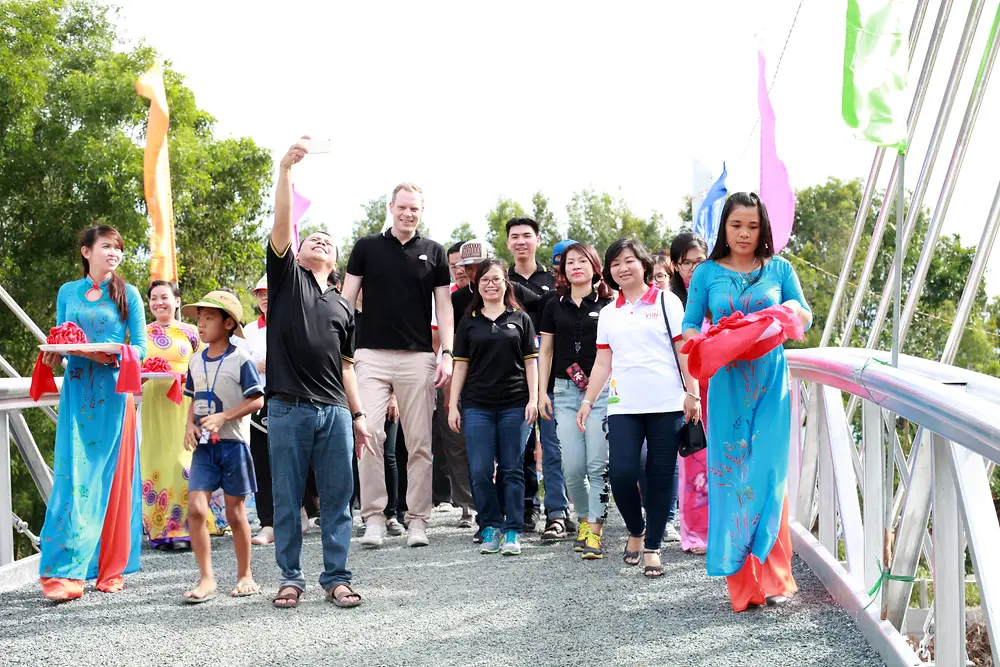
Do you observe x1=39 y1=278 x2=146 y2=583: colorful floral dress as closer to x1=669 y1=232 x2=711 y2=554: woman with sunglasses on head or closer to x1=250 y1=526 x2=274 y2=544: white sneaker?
x1=250 y1=526 x2=274 y2=544: white sneaker

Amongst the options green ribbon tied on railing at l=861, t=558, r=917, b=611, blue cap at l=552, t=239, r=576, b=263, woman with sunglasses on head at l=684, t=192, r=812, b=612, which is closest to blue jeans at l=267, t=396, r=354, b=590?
woman with sunglasses on head at l=684, t=192, r=812, b=612

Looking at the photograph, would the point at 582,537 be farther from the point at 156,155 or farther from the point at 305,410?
the point at 156,155

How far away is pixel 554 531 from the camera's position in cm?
645

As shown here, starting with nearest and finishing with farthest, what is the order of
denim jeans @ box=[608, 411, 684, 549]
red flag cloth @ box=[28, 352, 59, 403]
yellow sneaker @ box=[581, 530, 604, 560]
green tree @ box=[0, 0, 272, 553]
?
red flag cloth @ box=[28, 352, 59, 403] → denim jeans @ box=[608, 411, 684, 549] → yellow sneaker @ box=[581, 530, 604, 560] → green tree @ box=[0, 0, 272, 553]

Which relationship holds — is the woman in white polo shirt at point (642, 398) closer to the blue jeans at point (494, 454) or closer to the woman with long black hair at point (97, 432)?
the blue jeans at point (494, 454)

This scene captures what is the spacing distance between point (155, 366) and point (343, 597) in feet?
8.87

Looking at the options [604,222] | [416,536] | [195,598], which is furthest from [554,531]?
[604,222]

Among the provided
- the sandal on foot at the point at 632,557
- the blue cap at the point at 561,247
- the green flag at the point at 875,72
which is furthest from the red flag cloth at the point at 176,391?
the green flag at the point at 875,72

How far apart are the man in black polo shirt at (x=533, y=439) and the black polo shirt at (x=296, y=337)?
83.2 inches

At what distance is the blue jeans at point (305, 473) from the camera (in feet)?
15.6

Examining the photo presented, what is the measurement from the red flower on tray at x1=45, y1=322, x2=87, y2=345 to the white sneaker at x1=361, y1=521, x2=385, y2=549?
2011mm

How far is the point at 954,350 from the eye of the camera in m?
4.95

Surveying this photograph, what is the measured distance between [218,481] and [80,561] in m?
0.82

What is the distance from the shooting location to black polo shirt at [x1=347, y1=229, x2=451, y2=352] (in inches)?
257
